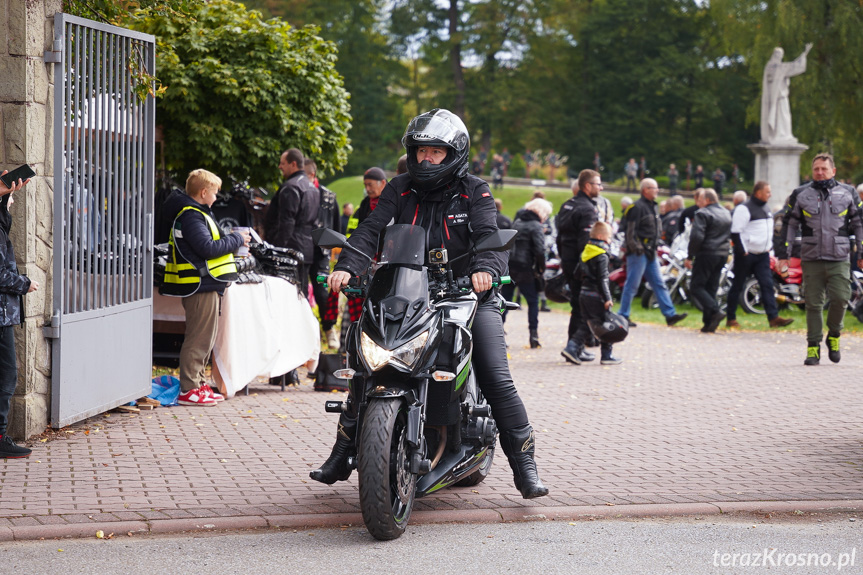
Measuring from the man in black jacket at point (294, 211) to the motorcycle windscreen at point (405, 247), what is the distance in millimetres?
5573

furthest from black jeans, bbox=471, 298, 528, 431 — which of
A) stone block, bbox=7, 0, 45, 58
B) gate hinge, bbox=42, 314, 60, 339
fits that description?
stone block, bbox=7, 0, 45, 58

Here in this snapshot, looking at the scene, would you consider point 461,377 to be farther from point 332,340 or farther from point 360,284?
point 332,340

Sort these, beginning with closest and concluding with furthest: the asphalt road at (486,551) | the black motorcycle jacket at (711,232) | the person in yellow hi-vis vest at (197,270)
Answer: the asphalt road at (486,551) < the person in yellow hi-vis vest at (197,270) < the black motorcycle jacket at (711,232)

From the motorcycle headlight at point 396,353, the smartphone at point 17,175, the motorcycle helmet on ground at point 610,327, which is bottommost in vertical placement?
the motorcycle helmet on ground at point 610,327

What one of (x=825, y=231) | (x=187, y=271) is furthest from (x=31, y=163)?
(x=825, y=231)

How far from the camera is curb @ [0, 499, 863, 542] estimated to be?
16.8 ft

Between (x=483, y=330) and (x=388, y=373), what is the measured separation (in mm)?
647

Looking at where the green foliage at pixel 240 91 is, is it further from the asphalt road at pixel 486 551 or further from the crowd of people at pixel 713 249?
the asphalt road at pixel 486 551

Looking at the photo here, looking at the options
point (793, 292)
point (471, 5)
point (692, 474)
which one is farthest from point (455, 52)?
point (692, 474)

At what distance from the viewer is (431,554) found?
16.0 feet

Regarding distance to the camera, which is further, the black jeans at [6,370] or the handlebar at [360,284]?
the black jeans at [6,370]

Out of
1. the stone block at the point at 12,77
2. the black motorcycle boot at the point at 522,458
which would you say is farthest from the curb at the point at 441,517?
the stone block at the point at 12,77

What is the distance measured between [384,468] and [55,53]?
3838 millimetres

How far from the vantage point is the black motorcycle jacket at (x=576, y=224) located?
39.5ft
